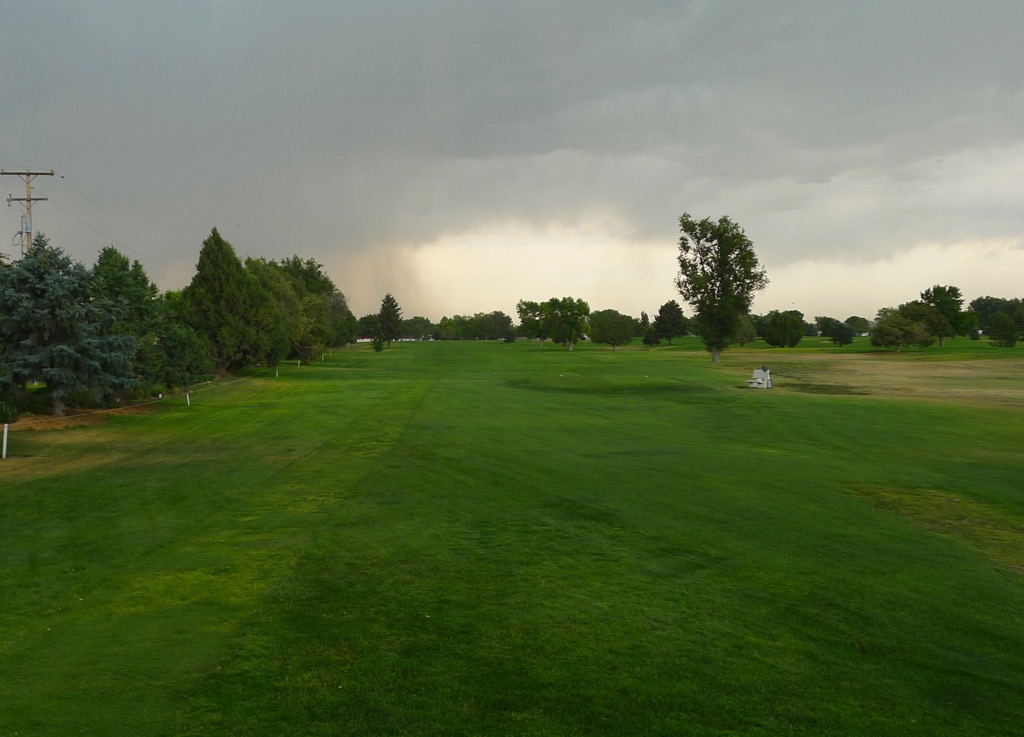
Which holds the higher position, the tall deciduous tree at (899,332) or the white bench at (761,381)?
the tall deciduous tree at (899,332)

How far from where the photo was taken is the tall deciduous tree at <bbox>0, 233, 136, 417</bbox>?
1006 inches

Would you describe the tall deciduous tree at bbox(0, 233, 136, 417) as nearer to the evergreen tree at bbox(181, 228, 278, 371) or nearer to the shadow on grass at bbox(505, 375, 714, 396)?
the shadow on grass at bbox(505, 375, 714, 396)

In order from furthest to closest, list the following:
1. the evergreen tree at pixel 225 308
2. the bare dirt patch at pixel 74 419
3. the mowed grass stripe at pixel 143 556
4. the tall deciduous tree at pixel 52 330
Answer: the evergreen tree at pixel 225 308
the tall deciduous tree at pixel 52 330
the bare dirt patch at pixel 74 419
the mowed grass stripe at pixel 143 556

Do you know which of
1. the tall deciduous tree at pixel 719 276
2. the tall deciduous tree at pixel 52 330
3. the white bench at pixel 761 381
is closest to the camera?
the tall deciduous tree at pixel 52 330

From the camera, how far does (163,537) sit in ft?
35.6

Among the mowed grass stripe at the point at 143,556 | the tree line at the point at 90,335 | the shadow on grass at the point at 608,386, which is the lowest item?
the shadow on grass at the point at 608,386

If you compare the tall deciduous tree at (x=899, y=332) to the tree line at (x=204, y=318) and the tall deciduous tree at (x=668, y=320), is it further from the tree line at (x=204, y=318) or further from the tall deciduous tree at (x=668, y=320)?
the tall deciduous tree at (x=668, y=320)

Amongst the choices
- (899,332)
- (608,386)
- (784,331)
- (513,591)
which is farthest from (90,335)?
(784,331)

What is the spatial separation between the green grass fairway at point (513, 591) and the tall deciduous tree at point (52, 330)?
7.52m

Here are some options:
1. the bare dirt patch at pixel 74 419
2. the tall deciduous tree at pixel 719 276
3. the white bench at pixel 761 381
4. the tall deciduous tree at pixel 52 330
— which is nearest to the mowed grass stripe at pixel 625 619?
the bare dirt patch at pixel 74 419

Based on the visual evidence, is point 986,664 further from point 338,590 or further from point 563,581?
point 338,590

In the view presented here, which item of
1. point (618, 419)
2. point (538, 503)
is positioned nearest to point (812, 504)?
point (538, 503)

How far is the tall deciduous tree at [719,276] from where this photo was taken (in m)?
77.9

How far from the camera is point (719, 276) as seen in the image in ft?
260
